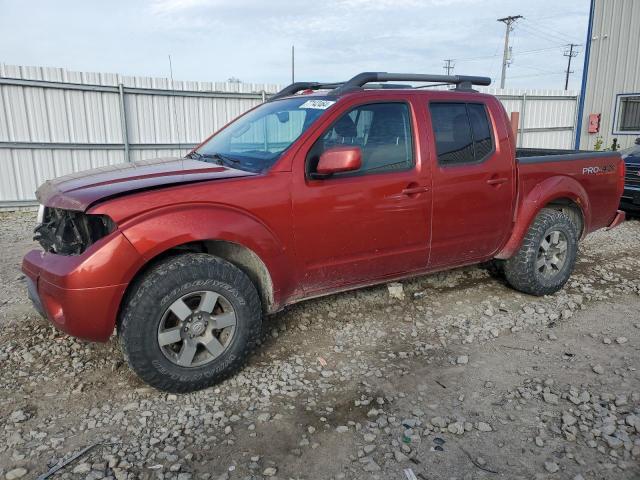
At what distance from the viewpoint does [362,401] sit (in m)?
2.99

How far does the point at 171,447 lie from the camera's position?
2572mm

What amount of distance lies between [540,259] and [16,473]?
4271 mm

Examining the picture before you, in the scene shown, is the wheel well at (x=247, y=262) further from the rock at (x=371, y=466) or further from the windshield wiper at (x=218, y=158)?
the rock at (x=371, y=466)

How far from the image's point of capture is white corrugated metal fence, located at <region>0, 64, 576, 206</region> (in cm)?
973

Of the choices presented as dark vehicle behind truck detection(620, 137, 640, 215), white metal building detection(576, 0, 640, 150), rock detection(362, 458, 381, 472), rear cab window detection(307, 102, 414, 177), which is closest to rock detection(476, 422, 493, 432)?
rock detection(362, 458, 381, 472)

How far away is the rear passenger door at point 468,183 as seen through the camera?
385 centimetres

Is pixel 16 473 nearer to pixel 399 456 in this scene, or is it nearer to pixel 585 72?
pixel 399 456

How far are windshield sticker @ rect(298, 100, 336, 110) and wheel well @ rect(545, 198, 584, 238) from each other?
2.53m

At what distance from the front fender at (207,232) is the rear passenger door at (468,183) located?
1357 millimetres

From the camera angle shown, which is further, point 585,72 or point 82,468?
point 585,72

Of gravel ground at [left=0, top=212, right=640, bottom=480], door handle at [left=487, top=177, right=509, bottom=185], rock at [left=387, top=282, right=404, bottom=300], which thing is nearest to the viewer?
gravel ground at [left=0, top=212, right=640, bottom=480]

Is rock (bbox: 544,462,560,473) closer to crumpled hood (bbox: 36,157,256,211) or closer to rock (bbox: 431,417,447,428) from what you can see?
rock (bbox: 431,417,447,428)

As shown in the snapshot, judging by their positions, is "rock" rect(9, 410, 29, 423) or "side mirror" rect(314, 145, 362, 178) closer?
"rock" rect(9, 410, 29, 423)

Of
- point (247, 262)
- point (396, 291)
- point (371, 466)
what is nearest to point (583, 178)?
point (396, 291)
